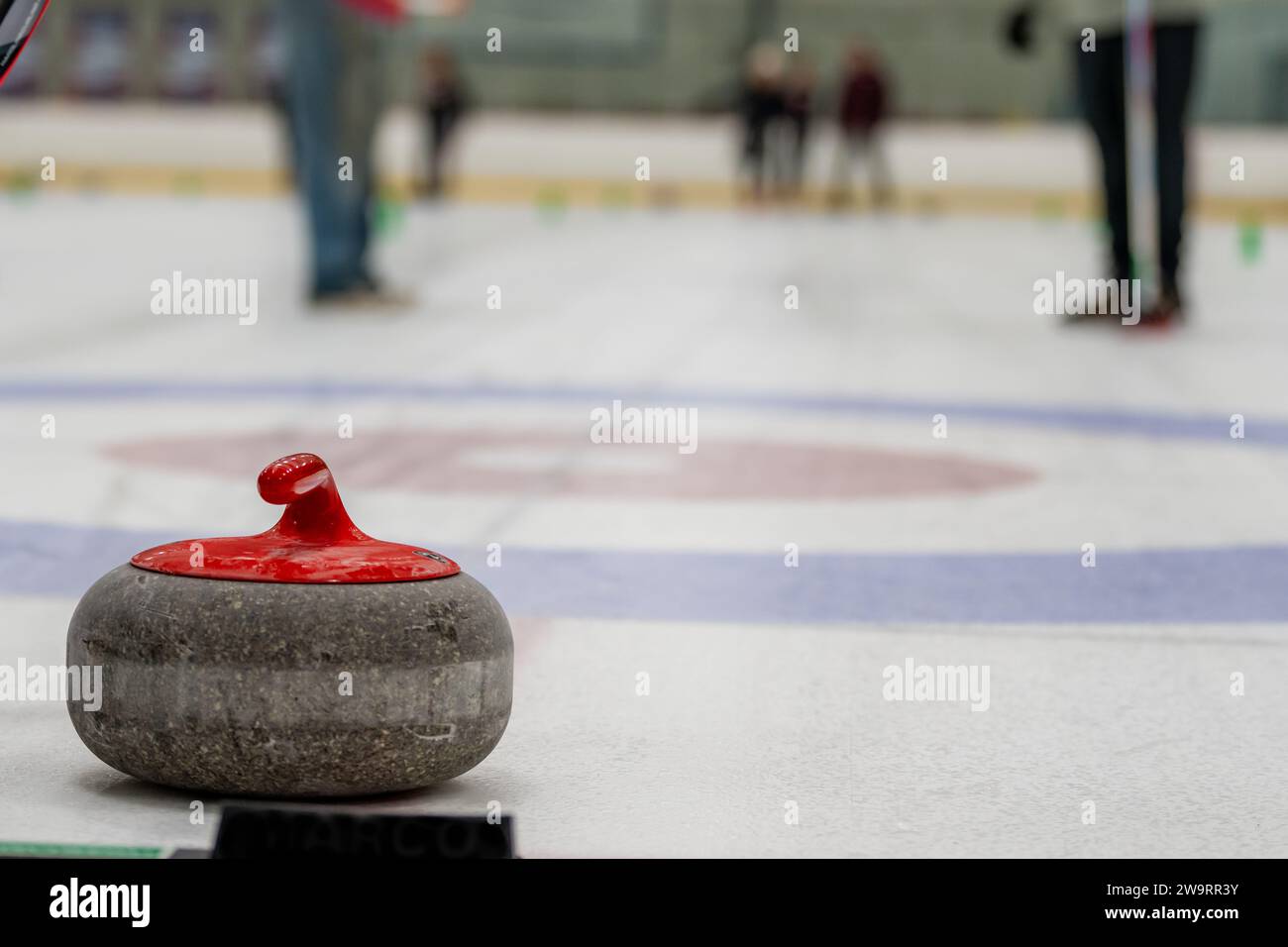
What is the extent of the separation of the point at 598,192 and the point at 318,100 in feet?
58.2

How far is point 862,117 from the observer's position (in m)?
25.1

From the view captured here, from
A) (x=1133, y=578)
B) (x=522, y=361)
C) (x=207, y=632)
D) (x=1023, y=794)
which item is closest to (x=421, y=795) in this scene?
(x=207, y=632)

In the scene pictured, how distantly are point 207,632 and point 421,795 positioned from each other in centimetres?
32

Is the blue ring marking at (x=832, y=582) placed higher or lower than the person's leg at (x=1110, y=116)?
lower

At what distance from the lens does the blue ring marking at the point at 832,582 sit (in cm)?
351

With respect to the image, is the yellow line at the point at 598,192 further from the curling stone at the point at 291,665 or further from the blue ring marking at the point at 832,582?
the curling stone at the point at 291,665

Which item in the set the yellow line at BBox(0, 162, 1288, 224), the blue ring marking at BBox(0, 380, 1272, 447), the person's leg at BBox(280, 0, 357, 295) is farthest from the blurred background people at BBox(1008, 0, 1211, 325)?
the yellow line at BBox(0, 162, 1288, 224)

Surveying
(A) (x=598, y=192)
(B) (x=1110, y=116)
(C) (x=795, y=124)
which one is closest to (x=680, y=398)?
(B) (x=1110, y=116)

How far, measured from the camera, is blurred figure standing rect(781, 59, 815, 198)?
81.4 ft

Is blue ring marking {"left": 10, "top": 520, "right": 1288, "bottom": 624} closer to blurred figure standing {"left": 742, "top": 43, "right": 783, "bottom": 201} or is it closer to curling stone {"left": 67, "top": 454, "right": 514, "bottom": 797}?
curling stone {"left": 67, "top": 454, "right": 514, "bottom": 797}

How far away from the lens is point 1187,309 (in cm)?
1036

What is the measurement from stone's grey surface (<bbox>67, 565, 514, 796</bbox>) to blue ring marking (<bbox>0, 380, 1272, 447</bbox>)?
422 cm

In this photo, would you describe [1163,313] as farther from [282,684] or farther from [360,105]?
[282,684]

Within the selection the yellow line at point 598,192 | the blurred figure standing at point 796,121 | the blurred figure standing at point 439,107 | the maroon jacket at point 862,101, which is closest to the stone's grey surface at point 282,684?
the yellow line at point 598,192
